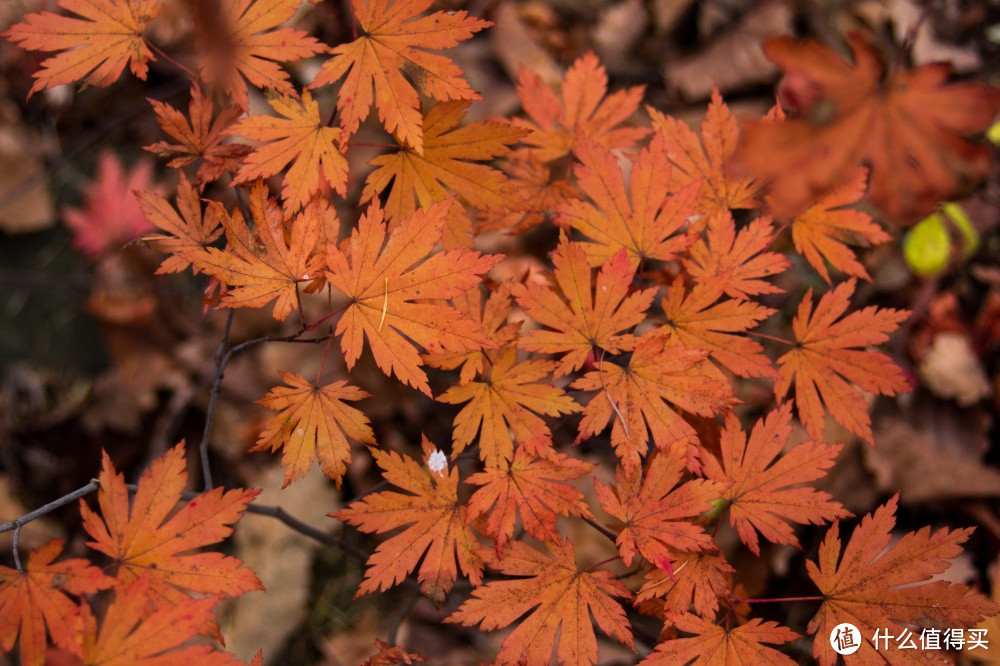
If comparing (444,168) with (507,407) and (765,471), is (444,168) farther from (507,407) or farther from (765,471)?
(765,471)

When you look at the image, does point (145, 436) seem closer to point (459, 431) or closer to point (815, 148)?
point (459, 431)

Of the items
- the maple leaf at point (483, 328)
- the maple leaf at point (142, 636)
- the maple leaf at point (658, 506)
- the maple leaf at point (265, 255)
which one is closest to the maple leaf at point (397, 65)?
the maple leaf at point (265, 255)

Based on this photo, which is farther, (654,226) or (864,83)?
(654,226)

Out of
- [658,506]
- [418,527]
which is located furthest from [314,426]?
[658,506]

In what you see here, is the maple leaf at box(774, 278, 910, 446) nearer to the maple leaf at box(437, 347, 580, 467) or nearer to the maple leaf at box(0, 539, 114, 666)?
the maple leaf at box(437, 347, 580, 467)

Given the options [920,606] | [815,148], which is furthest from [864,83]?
[920,606]
